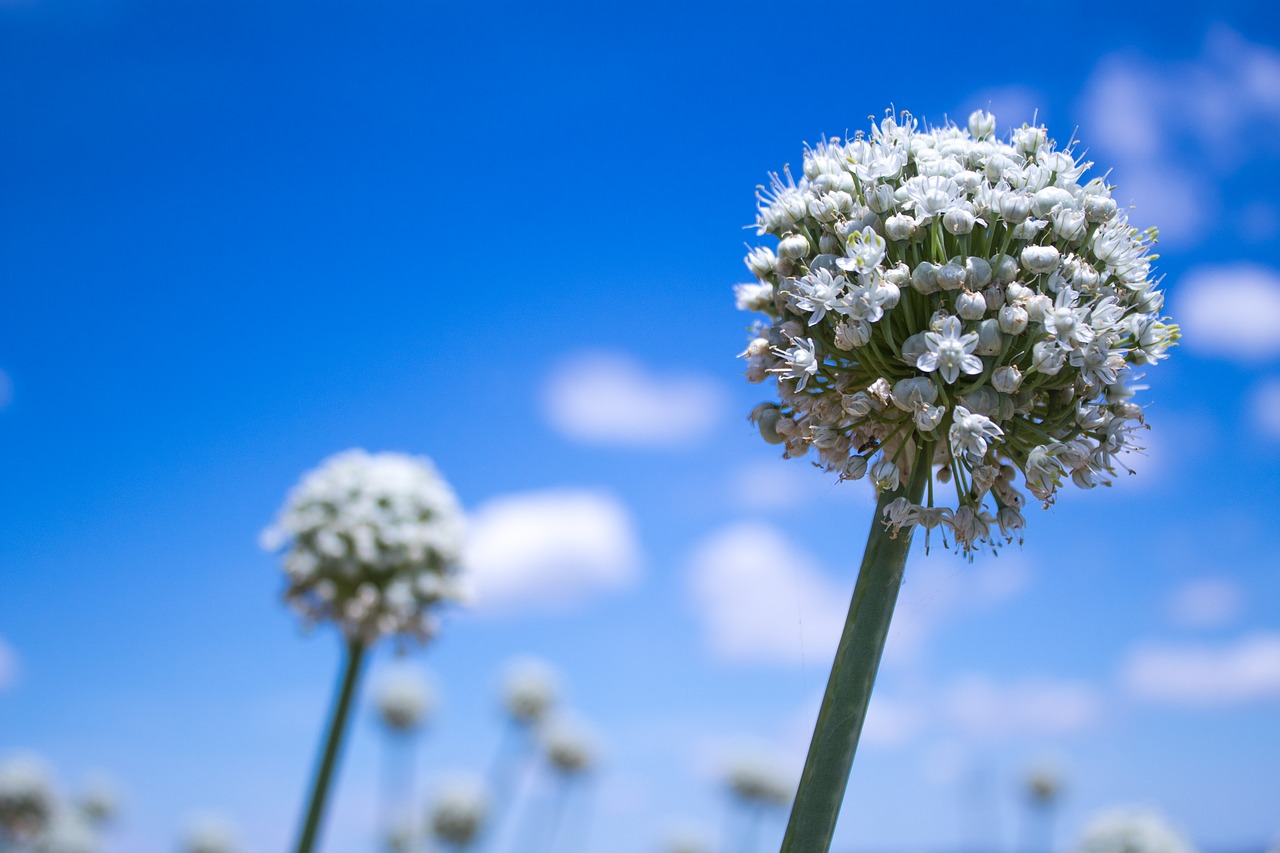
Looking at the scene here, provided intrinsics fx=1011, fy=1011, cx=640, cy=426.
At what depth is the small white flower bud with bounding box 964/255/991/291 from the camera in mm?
3537

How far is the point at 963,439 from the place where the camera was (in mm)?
3457

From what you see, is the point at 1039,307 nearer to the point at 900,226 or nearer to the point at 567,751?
the point at 900,226

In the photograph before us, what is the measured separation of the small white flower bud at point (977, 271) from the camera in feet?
11.6

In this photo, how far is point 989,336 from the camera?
3.48 m

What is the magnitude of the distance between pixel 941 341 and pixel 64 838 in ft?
71.2

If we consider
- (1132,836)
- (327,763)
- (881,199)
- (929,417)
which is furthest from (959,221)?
(1132,836)

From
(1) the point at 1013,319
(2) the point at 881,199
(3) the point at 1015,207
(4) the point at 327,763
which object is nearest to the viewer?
(1) the point at 1013,319

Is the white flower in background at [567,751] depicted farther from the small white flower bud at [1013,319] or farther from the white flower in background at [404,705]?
the small white flower bud at [1013,319]

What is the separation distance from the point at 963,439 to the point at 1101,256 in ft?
3.12

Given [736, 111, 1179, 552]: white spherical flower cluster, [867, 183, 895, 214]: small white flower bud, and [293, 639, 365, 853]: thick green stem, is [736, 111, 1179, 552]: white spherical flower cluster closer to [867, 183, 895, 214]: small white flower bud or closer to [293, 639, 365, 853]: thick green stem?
[867, 183, 895, 214]: small white flower bud

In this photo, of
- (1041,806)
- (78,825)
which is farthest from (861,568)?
(1041,806)

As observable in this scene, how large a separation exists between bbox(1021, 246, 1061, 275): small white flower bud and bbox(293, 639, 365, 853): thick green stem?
214 inches

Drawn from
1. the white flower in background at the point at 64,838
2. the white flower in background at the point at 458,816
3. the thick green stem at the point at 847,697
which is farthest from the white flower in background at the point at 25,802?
the thick green stem at the point at 847,697

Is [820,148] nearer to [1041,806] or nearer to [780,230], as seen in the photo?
[780,230]
